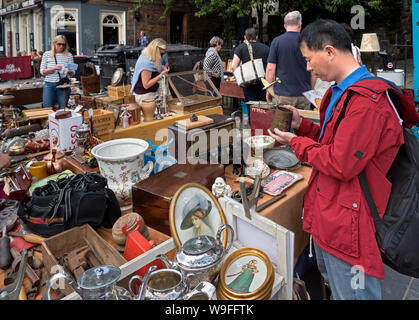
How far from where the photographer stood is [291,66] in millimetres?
4094

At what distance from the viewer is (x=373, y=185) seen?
1.48 m

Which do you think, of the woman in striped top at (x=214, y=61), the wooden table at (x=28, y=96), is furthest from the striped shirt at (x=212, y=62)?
the wooden table at (x=28, y=96)

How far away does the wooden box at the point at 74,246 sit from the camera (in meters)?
1.54

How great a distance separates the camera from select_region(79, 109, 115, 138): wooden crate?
123 inches

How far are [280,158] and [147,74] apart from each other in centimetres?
248

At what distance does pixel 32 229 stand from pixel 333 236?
1538 mm

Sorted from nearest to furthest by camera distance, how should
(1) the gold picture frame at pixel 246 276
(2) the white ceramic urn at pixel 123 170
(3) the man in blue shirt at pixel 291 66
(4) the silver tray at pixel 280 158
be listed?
(1) the gold picture frame at pixel 246 276, (2) the white ceramic urn at pixel 123 170, (4) the silver tray at pixel 280 158, (3) the man in blue shirt at pixel 291 66

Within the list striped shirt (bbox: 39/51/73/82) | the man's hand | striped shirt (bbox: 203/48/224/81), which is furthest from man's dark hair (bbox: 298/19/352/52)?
striped shirt (bbox: 203/48/224/81)

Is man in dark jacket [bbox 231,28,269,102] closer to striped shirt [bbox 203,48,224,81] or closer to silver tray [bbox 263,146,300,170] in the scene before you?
striped shirt [bbox 203,48,224,81]

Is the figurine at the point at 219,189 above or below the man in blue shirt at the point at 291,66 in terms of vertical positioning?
below

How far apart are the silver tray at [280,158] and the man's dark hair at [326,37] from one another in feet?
3.45

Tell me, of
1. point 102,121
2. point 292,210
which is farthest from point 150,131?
point 292,210

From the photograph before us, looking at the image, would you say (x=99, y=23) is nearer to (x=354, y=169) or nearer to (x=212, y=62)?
(x=212, y=62)

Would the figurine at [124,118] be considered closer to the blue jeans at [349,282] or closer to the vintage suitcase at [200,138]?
the vintage suitcase at [200,138]
